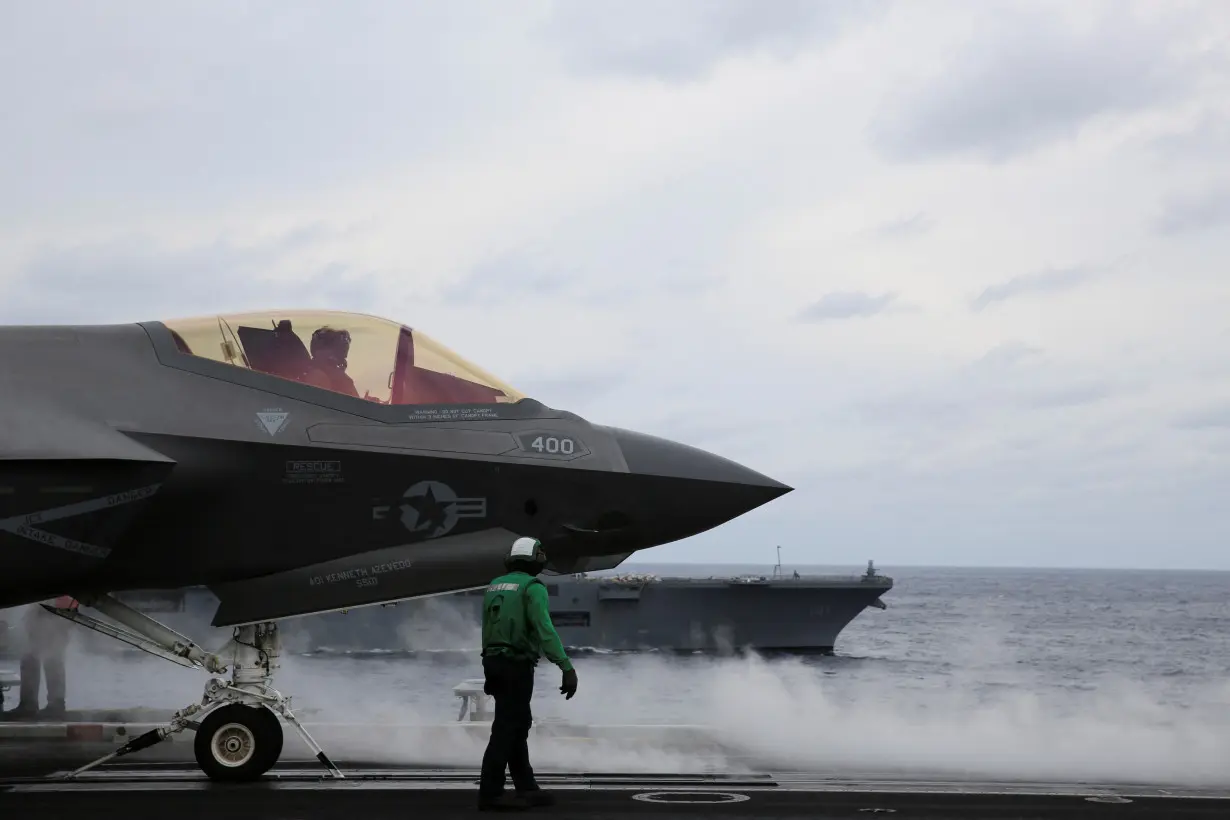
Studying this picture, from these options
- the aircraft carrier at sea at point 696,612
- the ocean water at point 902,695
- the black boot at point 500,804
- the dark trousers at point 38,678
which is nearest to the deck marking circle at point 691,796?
the black boot at point 500,804

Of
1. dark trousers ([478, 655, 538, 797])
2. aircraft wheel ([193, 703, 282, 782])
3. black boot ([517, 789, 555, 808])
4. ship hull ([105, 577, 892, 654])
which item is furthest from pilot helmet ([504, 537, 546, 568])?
ship hull ([105, 577, 892, 654])

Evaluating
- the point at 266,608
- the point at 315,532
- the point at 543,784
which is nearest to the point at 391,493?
the point at 315,532

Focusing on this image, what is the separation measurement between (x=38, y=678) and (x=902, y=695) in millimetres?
29486

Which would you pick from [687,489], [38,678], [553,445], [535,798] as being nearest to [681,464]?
[687,489]

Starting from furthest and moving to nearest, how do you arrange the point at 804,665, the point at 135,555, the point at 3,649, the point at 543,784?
the point at 804,665, the point at 3,649, the point at 543,784, the point at 135,555

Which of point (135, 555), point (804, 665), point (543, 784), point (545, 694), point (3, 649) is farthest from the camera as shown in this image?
point (804, 665)

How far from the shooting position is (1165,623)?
106125mm

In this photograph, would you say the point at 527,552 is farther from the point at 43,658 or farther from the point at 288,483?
the point at 43,658

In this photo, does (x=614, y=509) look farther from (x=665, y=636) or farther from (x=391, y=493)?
(x=665, y=636)

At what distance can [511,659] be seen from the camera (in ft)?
25.5

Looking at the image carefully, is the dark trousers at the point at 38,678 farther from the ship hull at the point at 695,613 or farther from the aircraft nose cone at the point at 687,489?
the ship hull at the point at 695,613

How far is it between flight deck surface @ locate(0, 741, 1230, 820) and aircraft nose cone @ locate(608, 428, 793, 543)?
85.0 inches

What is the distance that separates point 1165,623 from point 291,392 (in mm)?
111907

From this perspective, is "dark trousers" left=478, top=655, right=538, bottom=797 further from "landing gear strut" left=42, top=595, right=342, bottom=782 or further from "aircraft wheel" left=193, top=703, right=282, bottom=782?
"aircraft wheel" left=193, top=703, right=282, bottom=782
